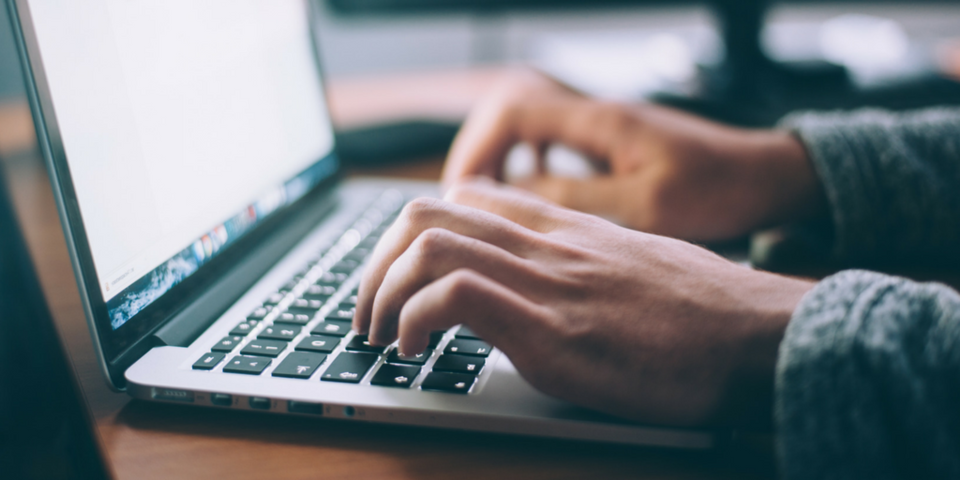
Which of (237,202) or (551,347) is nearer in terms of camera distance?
(551,347)

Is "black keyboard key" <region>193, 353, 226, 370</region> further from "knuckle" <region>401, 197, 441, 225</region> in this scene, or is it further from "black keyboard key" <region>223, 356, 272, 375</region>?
"knuckle" <region>401, 197, 441, 225</region>

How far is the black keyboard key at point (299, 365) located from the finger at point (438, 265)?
47mm

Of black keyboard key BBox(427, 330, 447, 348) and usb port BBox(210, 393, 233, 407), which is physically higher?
usb port BBox(210, 393, 233, 407)

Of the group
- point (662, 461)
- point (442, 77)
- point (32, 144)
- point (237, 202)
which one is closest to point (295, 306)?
point (237, 202)

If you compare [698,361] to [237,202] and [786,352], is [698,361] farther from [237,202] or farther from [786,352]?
[237,202]

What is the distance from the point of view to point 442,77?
47.5 inches

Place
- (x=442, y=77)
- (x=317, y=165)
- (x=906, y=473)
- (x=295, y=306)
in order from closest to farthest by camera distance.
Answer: (x=906, y=473), (x=295, y=306), (x=317, y=165), (x=442, y=77)

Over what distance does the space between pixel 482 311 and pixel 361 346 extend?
0.10m

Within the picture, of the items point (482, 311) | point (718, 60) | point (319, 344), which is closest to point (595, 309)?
point (482, 311)

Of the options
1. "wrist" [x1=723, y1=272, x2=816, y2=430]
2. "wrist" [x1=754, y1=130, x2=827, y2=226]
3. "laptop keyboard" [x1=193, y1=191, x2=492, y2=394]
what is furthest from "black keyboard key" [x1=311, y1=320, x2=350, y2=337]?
"wrist" [x1=754, y1=130, x2=827, y2=226]

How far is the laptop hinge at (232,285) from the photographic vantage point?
0.38m

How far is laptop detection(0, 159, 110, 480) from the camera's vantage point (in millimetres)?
277

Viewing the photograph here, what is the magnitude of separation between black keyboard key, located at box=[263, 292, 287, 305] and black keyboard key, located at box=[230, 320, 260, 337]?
29 millimetres

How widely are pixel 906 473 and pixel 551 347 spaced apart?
0.16m
